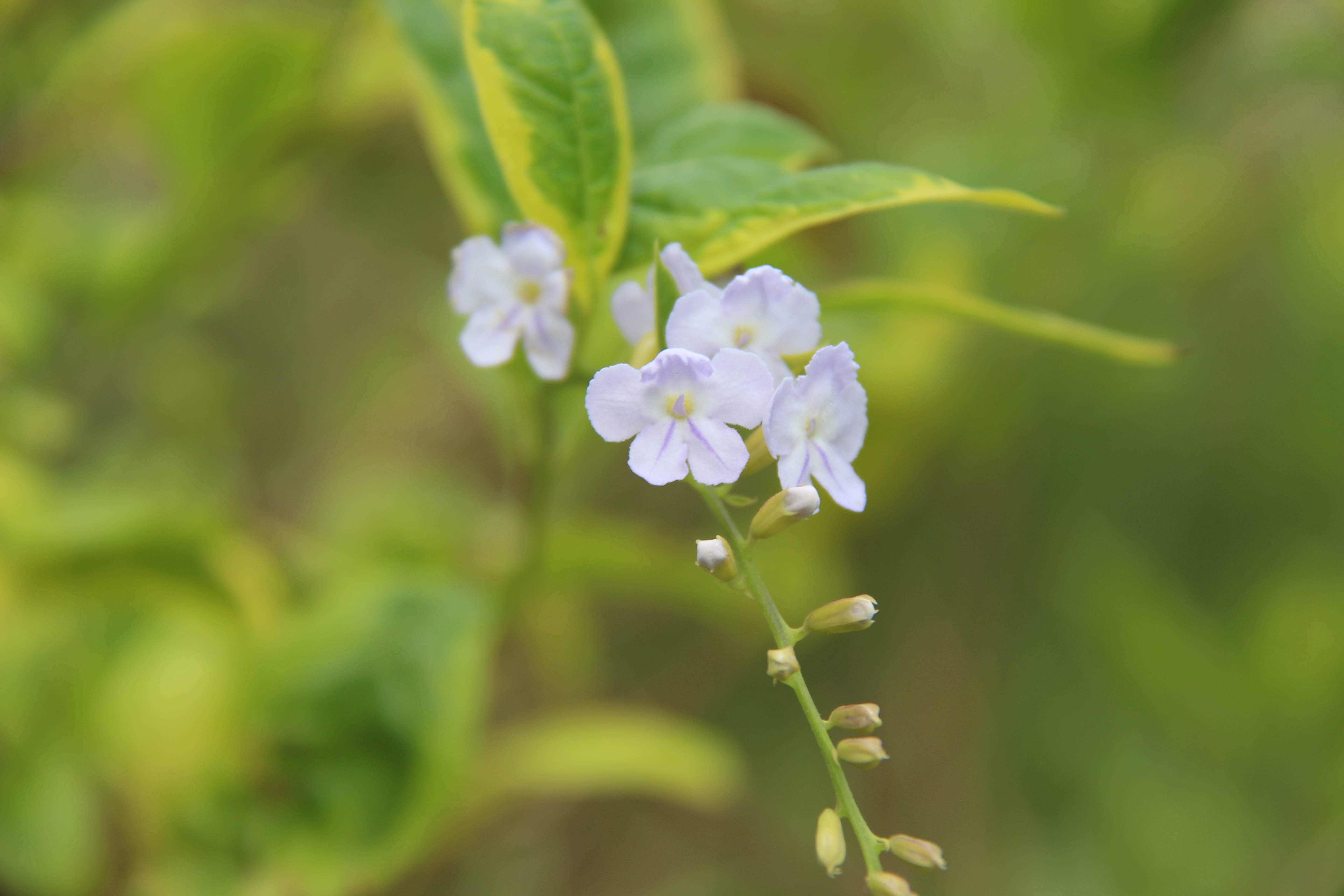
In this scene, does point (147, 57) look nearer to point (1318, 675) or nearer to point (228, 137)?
point (228, 137)

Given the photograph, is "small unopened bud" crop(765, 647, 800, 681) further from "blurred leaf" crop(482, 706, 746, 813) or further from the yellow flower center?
"blurred leaf" crop(482, 706, 746, 813)

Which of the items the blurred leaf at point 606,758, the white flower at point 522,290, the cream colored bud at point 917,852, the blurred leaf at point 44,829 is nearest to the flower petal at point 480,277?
the white flower at point 522,290

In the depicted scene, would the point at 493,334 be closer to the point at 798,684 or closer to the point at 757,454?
the point at 757,454

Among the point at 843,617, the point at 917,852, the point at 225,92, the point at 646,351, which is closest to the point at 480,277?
the point at 646,351

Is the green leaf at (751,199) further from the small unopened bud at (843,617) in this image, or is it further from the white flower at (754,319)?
the small unopened bud at (843,617)

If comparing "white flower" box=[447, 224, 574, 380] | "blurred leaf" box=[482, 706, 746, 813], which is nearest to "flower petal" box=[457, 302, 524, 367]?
"white flower" box=[447, 224, 574, 380]
